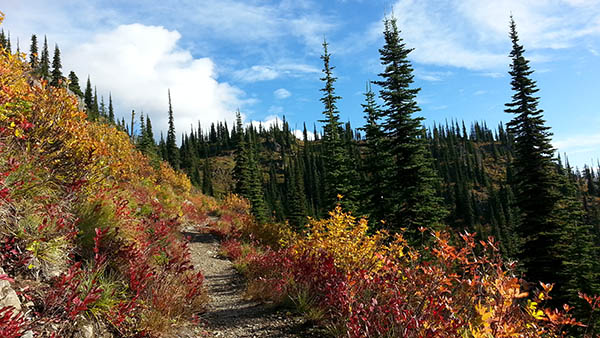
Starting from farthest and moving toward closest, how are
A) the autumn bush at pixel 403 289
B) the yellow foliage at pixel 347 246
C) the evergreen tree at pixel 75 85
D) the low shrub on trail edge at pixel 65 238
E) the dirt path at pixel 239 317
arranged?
the evergreen tree at pixel 75 85
the yellow foliage at pixel 347 246
the dirt path at pixel 239 317
the low shrub on trail edge at pixel 65 238
the autumn bush at pixel 403 289

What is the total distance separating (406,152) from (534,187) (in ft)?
28.8

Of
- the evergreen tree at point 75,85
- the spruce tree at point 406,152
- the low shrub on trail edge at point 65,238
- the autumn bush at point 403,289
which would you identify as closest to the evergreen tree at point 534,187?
the spruce tree at point 406,152

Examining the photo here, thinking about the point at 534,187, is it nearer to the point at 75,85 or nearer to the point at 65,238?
the point at 65,238

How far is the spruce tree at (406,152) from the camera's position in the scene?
1820cm

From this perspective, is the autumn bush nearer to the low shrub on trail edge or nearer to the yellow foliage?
the yellow foliage

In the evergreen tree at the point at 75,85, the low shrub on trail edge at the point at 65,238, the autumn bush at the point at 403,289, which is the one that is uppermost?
the evergreen tree at the point at 75,85

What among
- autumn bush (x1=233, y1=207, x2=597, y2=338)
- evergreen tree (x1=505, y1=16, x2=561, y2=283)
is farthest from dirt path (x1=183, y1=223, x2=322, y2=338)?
evergreen tree (x1=505, y1=16, x2=561, y2=283)

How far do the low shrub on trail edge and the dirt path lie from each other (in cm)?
61

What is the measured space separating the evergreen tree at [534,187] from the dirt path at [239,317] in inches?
762

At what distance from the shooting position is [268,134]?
150000mm

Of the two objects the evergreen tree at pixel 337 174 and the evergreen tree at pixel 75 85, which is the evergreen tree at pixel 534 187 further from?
the evergreen tree at pixel 75 85

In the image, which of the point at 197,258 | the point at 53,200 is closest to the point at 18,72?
the point at 53,200

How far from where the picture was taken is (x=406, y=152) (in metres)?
19.2

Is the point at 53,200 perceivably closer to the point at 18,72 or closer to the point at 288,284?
the point at 18,72
